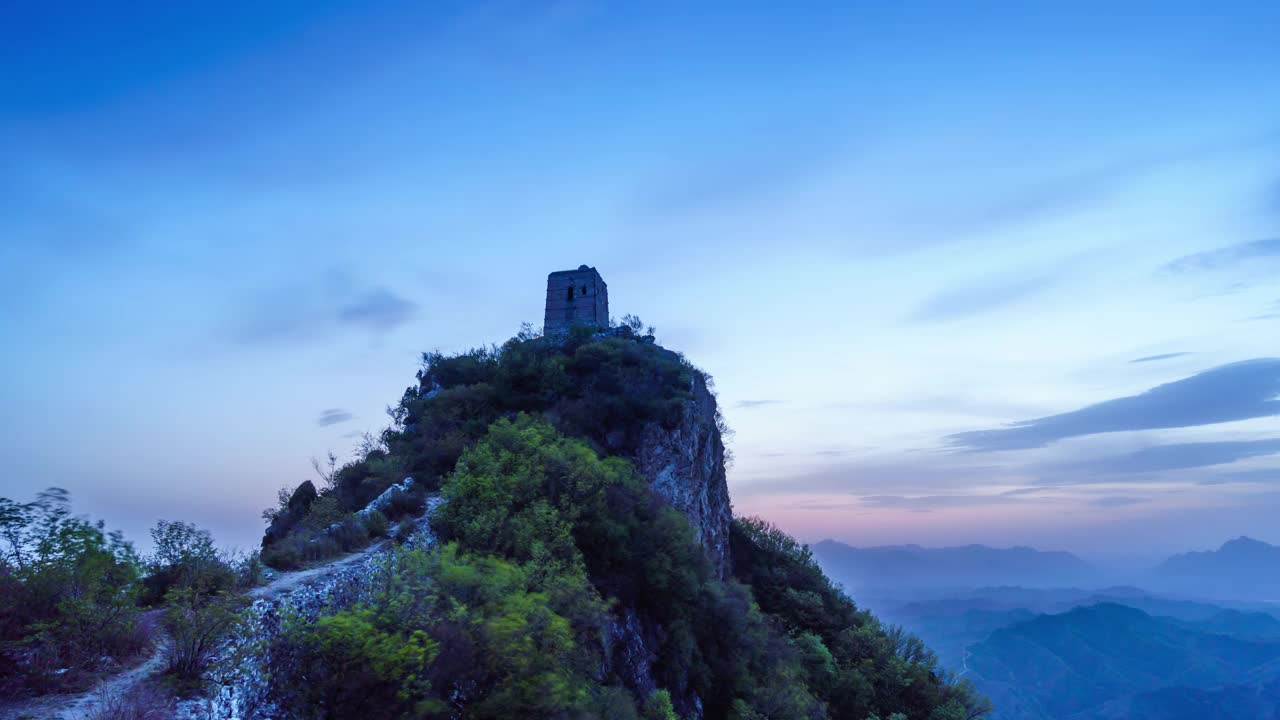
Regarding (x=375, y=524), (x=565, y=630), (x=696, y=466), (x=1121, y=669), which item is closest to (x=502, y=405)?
(x=696, y=466)

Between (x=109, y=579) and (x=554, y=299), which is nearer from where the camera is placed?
(x=109, y=579)

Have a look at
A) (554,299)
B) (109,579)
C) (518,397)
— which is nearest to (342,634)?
(109,579)

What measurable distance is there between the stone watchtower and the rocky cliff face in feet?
44.9

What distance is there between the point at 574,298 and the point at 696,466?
68.7ft

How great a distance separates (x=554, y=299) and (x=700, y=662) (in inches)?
1308

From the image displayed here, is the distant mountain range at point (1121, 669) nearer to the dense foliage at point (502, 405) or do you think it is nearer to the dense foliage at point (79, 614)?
the dense foliage at point (502, 405)

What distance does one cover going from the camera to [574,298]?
4759 centimetres

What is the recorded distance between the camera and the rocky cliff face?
27000 millimetres

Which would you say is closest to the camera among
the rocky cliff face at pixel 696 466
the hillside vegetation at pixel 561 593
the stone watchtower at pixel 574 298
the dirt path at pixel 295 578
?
the hillside vegetation at pixel 561 593

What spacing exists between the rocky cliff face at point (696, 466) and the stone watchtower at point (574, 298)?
44.9ft

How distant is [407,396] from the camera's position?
33.3m

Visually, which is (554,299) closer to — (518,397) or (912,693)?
(518,397)

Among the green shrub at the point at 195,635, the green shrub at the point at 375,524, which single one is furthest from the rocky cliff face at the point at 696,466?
the green shrub at the point at 195,635

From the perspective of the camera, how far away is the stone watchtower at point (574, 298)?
47.1 metres
